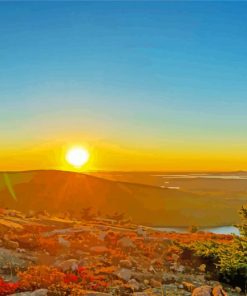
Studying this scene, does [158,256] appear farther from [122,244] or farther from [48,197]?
[48,197]

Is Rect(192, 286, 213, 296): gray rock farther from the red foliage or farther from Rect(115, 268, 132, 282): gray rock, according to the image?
the red foliage

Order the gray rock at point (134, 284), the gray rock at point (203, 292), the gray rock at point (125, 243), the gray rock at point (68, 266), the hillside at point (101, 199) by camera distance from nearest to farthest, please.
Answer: the gray rock at point (203, 292) → the gray rock at point (134, 284) → the gray rock at point (68, 266) → the gray rock at point (125, 243) → the hillside at point (101, 199)

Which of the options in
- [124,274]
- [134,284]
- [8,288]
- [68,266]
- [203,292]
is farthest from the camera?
[68,266]

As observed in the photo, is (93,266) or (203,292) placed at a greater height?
(93,266)

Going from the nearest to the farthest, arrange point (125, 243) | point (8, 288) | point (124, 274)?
point (8, 288), point (124, 274), point (125, 243)

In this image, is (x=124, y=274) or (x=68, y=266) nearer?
Answer: (x=124, y=274)

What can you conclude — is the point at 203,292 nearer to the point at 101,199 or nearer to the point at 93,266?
the point at 93,266

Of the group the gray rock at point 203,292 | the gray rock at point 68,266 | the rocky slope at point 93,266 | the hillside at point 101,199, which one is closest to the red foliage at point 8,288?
the rocky slope at point 93,266

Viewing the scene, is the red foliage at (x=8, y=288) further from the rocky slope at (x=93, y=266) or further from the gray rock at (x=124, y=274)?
the gray rock at (x=124, y=274)

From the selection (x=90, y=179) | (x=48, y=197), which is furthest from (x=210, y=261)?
(x=90, y=179)

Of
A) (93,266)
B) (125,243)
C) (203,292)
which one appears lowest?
(203,292)

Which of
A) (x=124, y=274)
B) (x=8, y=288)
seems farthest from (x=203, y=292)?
(x=8, y=288)

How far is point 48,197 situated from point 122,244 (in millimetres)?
60896

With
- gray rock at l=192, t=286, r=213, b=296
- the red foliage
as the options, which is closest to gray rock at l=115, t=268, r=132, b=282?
gray rock at l=192, t=286, r=213, b=296
